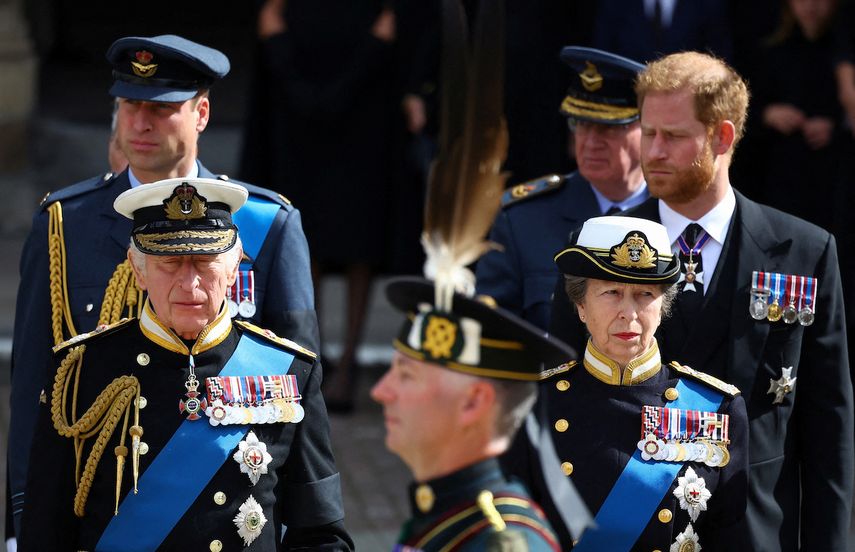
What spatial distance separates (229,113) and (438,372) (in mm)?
8689

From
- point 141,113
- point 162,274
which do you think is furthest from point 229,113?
point 162,274

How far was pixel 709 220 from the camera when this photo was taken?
4.42m

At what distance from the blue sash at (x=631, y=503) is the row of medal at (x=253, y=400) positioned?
0.73 m

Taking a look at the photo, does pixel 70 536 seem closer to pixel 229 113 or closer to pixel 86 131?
pixel 86 131

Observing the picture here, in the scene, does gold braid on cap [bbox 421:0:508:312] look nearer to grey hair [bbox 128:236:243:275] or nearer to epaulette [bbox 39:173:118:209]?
grey hair [bbox 128:236:243:275]

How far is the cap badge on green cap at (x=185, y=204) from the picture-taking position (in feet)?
12.9

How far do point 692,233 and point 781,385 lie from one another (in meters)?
0.44

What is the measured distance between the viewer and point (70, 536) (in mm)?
3842

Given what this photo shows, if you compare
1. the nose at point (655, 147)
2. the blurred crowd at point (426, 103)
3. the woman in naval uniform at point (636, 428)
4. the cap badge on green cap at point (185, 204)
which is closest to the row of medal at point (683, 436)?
the woman in naval uniform at point (636, 428)

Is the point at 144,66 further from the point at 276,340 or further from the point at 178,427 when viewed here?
the point at 178,427

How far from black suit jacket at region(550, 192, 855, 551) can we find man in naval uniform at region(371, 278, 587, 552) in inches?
47.1

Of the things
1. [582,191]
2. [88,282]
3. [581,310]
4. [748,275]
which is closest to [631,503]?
[581,310]

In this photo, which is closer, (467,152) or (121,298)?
(467,152)

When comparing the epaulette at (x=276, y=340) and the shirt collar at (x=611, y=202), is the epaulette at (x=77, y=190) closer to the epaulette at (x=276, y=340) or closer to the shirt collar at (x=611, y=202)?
the epaulette at (x=276, y=340)
